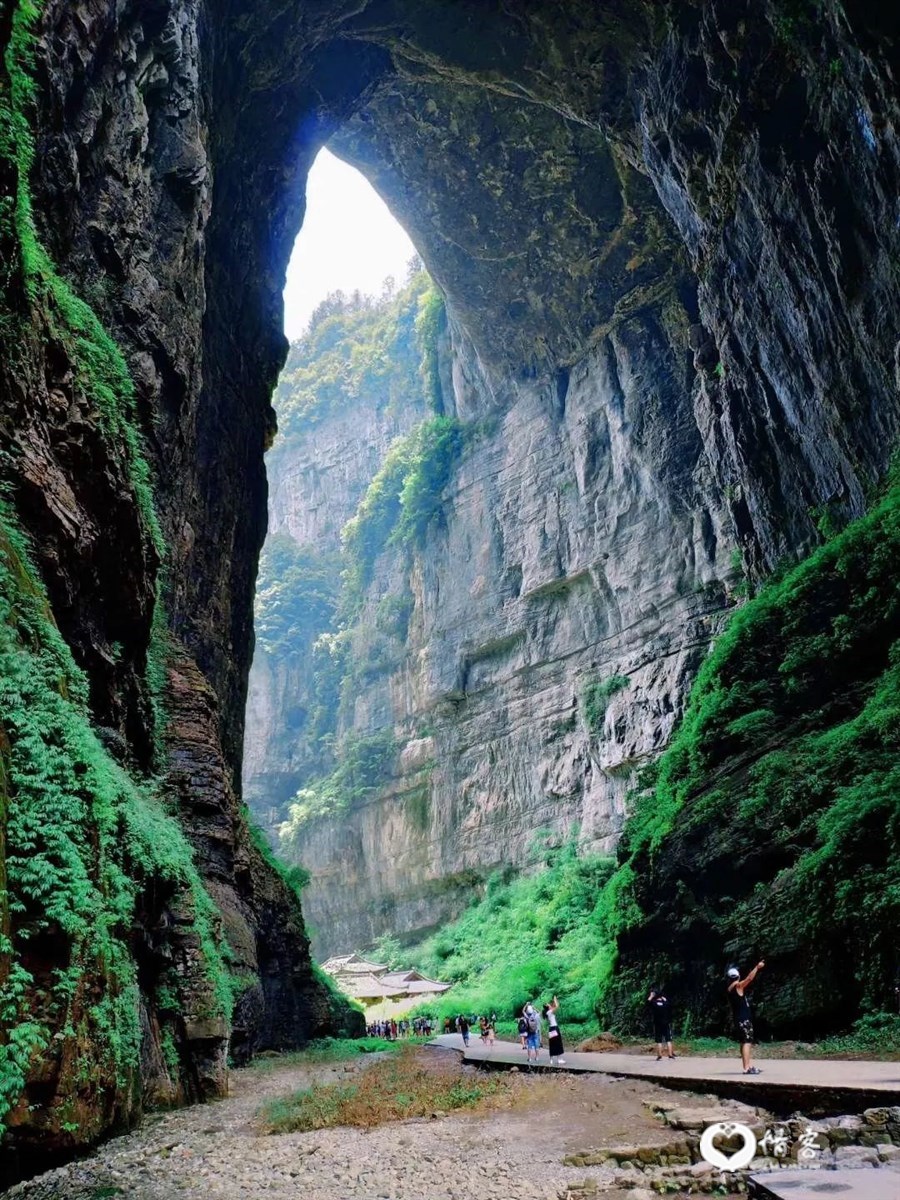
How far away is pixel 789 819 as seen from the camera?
43.3 ft

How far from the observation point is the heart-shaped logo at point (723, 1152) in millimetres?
5785

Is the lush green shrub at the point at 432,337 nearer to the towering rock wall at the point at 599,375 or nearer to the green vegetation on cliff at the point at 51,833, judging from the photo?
the towering rock wall at the point at 599,375

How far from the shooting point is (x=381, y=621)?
52406 millimetres

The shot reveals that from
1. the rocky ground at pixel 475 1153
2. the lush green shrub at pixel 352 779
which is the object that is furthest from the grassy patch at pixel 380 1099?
the lush green shrub at pixel 352 779

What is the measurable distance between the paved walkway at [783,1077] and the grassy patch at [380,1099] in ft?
5.81

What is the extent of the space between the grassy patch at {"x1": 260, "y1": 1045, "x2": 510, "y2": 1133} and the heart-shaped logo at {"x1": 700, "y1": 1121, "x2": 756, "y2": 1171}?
428 centimetres

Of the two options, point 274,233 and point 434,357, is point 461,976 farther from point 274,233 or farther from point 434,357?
point 434,357

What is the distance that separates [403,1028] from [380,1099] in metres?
24.1

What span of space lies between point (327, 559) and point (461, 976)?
148 ft

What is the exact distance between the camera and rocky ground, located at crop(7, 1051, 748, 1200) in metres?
6.00

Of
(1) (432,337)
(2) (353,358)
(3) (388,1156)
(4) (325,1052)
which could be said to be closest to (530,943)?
(4) (325,1052)

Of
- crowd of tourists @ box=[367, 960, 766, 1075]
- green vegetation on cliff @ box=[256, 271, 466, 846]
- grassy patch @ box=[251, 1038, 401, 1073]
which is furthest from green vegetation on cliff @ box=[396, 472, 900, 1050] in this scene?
green vegetation on cliff @ box=[256, 271, 466, 846]

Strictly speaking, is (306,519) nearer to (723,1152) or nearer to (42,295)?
(42,295)

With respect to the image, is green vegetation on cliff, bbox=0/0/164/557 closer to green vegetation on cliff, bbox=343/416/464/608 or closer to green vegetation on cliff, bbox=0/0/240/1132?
green vegetation on cliff, bbox=0/0/240/1132
